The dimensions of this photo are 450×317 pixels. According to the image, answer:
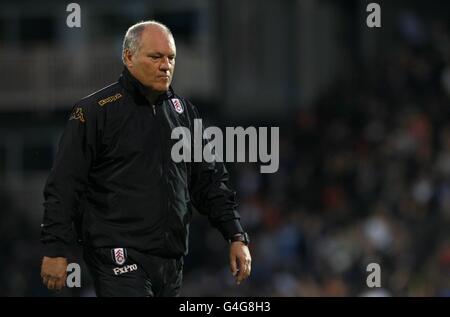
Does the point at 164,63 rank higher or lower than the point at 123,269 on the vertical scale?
higher

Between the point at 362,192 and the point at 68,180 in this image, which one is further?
the point at 362,192

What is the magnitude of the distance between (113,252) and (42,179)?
1920 centimetres

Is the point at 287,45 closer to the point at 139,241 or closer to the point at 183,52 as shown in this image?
the point at 183,52

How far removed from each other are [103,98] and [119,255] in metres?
0.85

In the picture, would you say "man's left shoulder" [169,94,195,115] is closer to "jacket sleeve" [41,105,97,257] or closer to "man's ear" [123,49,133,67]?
"man's ear" [123,49,133,67]

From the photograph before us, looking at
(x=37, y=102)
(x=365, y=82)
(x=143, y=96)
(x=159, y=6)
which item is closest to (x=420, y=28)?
(x=365, y=82)

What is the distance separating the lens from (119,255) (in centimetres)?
718

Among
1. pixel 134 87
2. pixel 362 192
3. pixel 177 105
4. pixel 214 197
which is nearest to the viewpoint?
pixel 134 87

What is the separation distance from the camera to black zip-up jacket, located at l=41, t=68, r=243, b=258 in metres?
7.13

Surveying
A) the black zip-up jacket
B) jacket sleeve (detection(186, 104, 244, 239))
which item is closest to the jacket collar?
the black zip-up jacket

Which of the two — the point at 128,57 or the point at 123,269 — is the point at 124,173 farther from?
the point at 128,57

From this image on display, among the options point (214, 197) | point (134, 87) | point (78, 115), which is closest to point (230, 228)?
point (214, 197)

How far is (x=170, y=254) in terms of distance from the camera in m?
7.29

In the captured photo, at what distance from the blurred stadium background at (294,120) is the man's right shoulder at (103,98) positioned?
8185 mm
